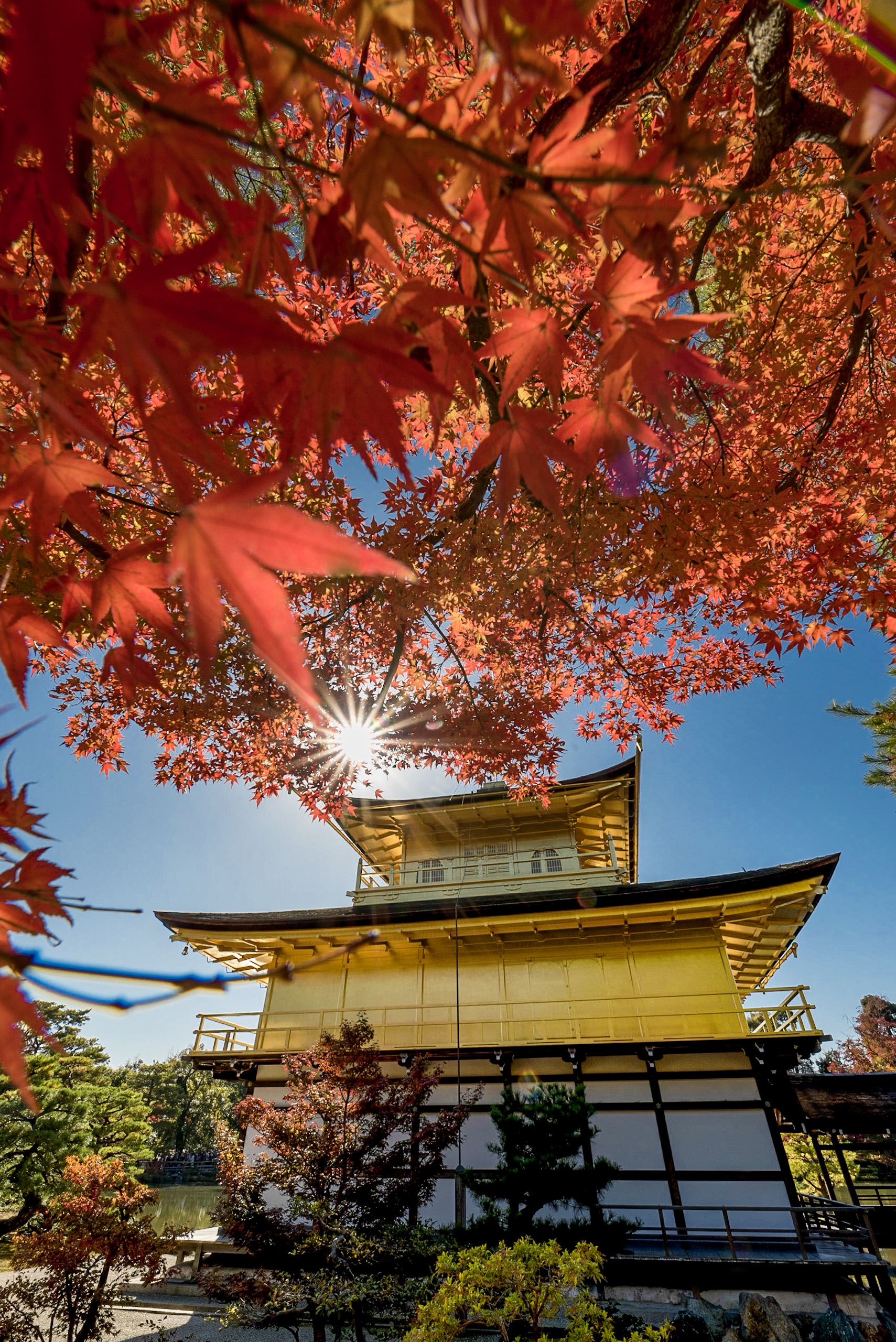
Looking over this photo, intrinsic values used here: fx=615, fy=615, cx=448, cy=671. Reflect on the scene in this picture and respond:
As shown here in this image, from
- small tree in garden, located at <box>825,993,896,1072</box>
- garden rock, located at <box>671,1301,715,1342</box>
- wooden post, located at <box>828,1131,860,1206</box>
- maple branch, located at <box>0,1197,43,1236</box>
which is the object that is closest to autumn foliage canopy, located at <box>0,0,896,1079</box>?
garden rock, located at <box>671,1301,715,1342</box>

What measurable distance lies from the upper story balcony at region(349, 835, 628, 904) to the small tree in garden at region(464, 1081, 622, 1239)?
4.44m

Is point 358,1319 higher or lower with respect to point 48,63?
lower

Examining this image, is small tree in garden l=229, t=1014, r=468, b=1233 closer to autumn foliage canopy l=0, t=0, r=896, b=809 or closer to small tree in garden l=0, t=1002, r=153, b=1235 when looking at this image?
autumn foliage canopy l=0, t=0, r=896, b=809

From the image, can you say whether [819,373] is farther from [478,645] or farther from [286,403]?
[286,403]

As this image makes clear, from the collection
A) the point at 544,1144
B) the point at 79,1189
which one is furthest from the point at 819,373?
the point at 79,1189

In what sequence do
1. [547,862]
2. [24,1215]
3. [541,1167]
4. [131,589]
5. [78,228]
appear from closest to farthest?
[78,228]
[131,589]
[541,1167]
[24,1215]
[547,862]

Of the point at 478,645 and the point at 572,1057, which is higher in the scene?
the point at 478,645

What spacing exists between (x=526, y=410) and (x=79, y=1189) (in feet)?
27.9

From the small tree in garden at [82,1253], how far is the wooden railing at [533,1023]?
378 centimetres

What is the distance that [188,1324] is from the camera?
25.8ft

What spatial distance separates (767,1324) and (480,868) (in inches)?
327

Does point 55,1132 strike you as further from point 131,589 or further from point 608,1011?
point 131,589

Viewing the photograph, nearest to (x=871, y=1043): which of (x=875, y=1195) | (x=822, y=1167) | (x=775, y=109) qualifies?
(x=875, y=1195)

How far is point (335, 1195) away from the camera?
592 centimetres
